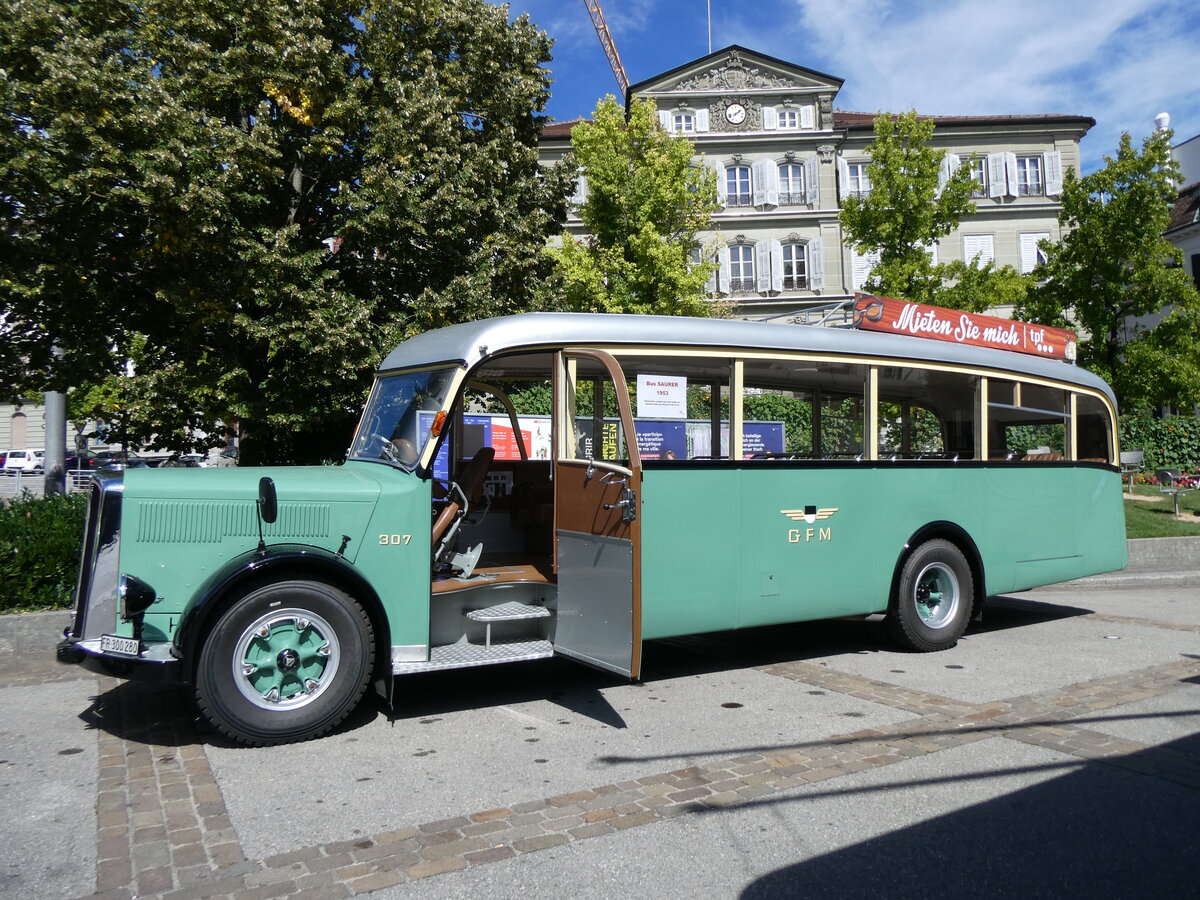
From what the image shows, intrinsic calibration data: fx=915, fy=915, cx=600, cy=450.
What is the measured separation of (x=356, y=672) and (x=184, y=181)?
24.7 feet

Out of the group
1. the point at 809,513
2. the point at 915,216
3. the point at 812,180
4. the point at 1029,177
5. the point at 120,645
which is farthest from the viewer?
the point at 1029,177

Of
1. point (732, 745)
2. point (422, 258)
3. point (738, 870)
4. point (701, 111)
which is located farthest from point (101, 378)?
point (701, 111)

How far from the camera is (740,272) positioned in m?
42.6

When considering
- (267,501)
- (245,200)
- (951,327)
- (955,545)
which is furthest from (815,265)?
(267,501)

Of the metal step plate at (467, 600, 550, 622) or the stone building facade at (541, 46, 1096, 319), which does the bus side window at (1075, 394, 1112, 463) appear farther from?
the stone building facade at (541, 46, 1096, 319)

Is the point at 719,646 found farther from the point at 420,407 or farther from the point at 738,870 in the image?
the point at 738,870

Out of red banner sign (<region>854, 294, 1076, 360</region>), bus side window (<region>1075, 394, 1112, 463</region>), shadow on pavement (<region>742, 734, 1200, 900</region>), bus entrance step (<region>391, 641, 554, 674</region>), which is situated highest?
red banner sign (<region>854, 294, 1076, 360</region>)

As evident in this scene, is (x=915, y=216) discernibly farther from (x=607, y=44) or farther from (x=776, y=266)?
(x=607, y=44)

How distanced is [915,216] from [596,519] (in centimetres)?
2058

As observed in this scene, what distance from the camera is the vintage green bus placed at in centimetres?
541

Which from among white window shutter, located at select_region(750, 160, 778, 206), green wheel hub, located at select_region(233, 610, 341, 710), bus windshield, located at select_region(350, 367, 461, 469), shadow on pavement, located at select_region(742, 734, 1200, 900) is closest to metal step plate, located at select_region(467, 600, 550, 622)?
green wheel hub, located at select_region(233, 610, 341, 710)

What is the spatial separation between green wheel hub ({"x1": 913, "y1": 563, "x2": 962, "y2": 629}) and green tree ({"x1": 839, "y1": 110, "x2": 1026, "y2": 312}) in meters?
16.5

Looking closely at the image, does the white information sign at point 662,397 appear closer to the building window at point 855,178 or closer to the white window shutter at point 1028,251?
the building window at point 855,178

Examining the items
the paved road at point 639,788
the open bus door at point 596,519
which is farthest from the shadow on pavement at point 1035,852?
the open bus door at point 596,519
